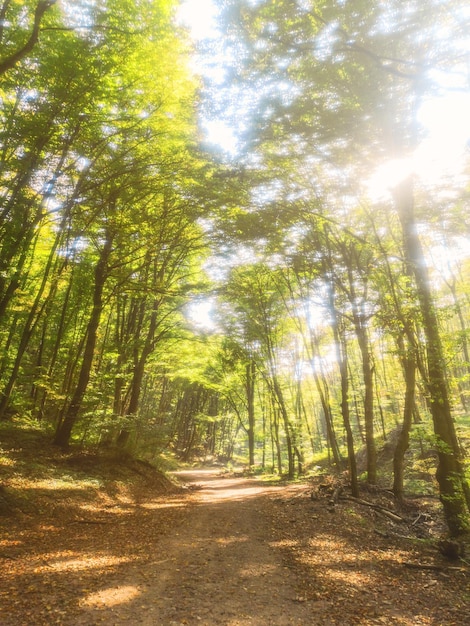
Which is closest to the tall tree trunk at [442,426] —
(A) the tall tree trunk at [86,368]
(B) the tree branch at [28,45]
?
(B) the tree branch at [28,45]

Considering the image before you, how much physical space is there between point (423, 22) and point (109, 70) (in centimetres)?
667

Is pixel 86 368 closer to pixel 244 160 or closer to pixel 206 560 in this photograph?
pixel 206 560

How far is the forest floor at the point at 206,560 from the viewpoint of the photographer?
4289mm

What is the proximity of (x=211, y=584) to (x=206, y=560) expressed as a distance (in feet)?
3.78

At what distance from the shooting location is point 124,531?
7.61 meters

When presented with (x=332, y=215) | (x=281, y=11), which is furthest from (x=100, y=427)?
(x=281, y=11)

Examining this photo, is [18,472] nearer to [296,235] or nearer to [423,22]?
[296,235]

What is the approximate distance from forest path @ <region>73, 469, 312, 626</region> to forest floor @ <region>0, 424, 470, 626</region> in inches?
0.9

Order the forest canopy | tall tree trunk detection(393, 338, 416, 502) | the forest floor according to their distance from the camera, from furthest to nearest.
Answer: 1. tall tree trunk detection(393, 338, 416, 502)
2. the forest canopy
3. the forest floor

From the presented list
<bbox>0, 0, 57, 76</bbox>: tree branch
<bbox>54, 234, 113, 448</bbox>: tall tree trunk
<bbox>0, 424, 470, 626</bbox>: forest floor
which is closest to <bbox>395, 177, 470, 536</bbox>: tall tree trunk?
<bbox>0, 424, 470, 626</bbox>: forest floor

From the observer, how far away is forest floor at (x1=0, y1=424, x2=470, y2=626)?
169 inches

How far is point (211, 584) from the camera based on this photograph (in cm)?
512

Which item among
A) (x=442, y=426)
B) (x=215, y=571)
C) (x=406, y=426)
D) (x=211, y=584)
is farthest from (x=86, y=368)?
(x=406, y=426)

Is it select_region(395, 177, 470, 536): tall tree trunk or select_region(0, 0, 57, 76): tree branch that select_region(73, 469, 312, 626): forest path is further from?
select_region(0, 0, 57, 76): tree branch
